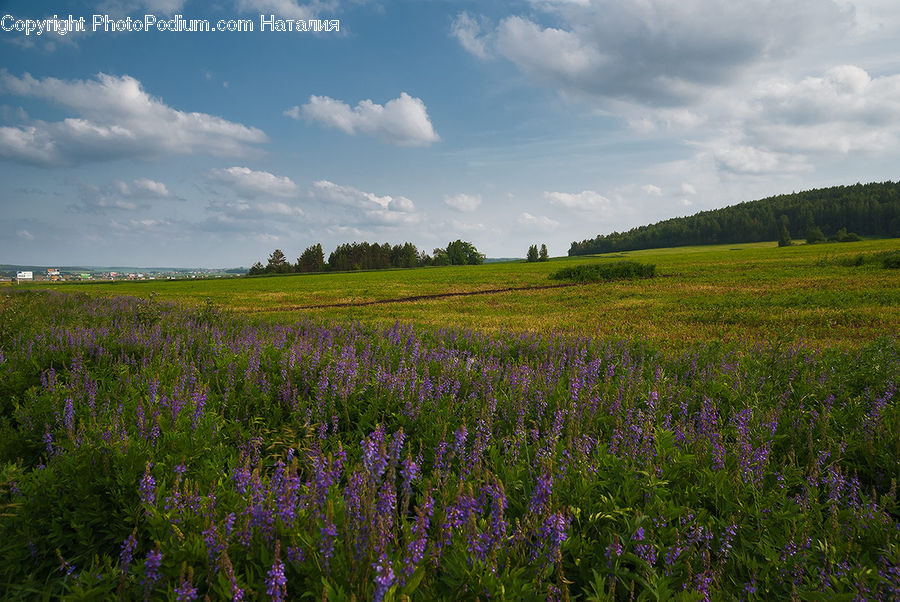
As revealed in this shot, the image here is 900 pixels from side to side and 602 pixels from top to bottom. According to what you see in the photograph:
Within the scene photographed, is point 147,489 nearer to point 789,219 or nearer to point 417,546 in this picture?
point 417,546

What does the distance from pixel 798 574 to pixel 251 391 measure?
574 centimetres

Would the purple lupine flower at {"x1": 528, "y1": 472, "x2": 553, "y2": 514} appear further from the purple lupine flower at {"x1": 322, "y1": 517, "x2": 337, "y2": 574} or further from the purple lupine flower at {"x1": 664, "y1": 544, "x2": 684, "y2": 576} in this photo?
the purple lupine flower at {"x1": 322, "y1": 517, "x2": 337, "y2": 574}

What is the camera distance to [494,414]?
5512 millimetres

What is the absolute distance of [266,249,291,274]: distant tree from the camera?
Answer: 135m

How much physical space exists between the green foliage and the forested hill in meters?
118

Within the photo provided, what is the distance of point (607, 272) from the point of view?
4162cm

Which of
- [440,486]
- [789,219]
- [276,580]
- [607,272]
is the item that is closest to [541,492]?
[440,486]

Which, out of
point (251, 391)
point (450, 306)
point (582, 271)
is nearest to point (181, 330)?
point (251, 391)

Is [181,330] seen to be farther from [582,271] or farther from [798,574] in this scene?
[582,271]

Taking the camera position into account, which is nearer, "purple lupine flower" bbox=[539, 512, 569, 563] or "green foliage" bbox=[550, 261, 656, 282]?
"purple lupine flower" bbox=[539, 512, 569, 563]

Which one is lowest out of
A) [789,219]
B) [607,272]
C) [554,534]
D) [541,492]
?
[554,534]

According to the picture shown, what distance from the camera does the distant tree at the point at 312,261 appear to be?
135 metres

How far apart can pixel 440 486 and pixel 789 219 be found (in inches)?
6840

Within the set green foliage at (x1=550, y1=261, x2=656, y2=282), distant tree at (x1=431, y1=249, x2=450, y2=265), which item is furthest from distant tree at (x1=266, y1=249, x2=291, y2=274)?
green foliage at (x1=550, y1=261, x2=656, y2=282)
